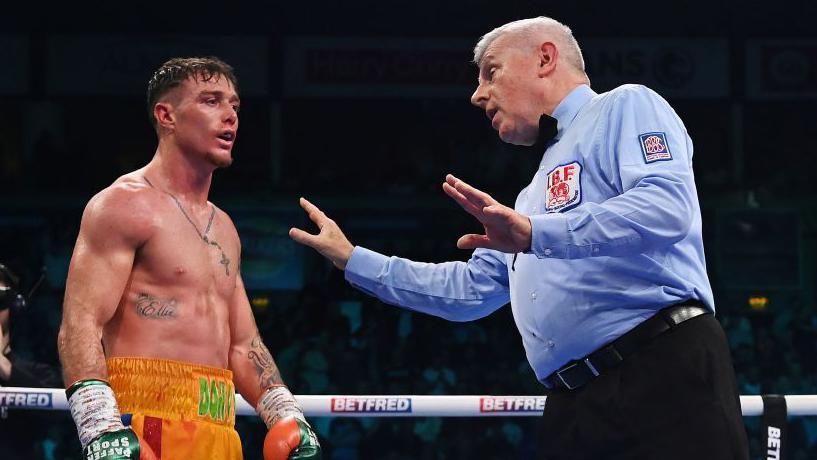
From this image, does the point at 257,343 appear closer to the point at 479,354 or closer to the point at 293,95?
the point at 479,354

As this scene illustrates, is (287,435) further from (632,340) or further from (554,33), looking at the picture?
(554,33)

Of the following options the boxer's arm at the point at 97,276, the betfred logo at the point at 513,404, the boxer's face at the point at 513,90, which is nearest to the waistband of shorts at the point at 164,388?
the boxer's arm at the point at 97,276

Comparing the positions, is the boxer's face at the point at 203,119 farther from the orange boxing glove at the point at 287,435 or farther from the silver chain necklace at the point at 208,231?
the orange boxing glove at the point at 287,435

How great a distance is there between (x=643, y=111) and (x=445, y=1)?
9883 mm

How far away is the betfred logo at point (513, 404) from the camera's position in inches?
152

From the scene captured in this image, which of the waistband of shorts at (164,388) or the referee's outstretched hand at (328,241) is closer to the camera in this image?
the waistband of shorts at (164,388)

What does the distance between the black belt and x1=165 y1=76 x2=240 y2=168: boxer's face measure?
1.13 m

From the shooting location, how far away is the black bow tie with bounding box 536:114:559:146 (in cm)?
283

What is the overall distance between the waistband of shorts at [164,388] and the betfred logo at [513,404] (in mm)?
1378

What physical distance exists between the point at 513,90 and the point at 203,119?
0.88 metres

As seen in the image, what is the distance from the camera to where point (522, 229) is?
231 cm

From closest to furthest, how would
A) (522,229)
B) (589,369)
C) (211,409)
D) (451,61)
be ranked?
(522,229) → (589,369) → (211,409) → (451,61)

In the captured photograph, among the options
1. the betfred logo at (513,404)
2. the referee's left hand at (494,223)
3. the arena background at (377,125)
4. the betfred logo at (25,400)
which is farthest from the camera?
the arena background at (377,125)

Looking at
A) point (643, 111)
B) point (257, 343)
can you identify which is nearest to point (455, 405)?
point (257, 343)
